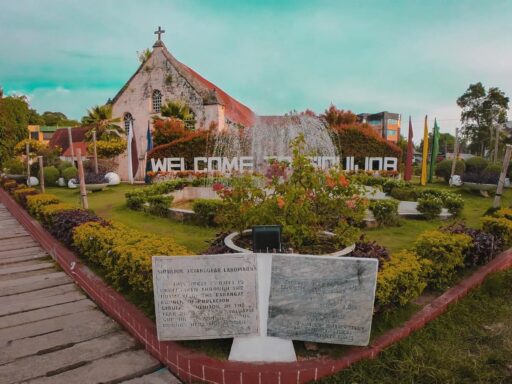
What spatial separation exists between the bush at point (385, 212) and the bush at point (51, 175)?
16.6 meters

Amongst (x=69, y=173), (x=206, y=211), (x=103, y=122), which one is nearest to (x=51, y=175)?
(x=69, y=173)

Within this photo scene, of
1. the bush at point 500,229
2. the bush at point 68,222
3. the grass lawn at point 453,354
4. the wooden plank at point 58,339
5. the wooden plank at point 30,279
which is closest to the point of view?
the grass lawn at point 453,354

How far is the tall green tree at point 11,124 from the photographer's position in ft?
89.5

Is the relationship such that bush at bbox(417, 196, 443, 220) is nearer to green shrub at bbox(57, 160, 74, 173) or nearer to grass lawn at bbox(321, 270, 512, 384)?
grass lawn at bbox(321, 270, 512, 384)

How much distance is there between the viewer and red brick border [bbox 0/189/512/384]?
315cm

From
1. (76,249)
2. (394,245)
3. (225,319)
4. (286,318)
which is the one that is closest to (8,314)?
(76,249)

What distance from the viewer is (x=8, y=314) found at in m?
4.74

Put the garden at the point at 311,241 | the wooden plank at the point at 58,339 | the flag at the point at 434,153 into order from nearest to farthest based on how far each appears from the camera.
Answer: the wooden plank at the point at 58,339
the garden at the point at 311,241
the flag at the point at 434,153

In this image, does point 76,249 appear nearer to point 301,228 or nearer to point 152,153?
point 301,228

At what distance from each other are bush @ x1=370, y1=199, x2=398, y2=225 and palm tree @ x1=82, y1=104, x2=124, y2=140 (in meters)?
20.0

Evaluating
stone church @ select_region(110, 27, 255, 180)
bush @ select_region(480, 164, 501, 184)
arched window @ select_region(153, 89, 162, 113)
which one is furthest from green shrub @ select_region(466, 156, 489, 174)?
arched window @ select_region(153, 89, 162, 113)

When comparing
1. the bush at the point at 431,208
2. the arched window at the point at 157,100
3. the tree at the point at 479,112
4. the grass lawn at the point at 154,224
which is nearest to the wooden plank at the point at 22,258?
the grass lawn at the point at 154,224

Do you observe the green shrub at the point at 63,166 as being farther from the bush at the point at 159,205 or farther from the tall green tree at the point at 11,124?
the bush at the point at 159,205

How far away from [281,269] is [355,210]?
6.36 feet
